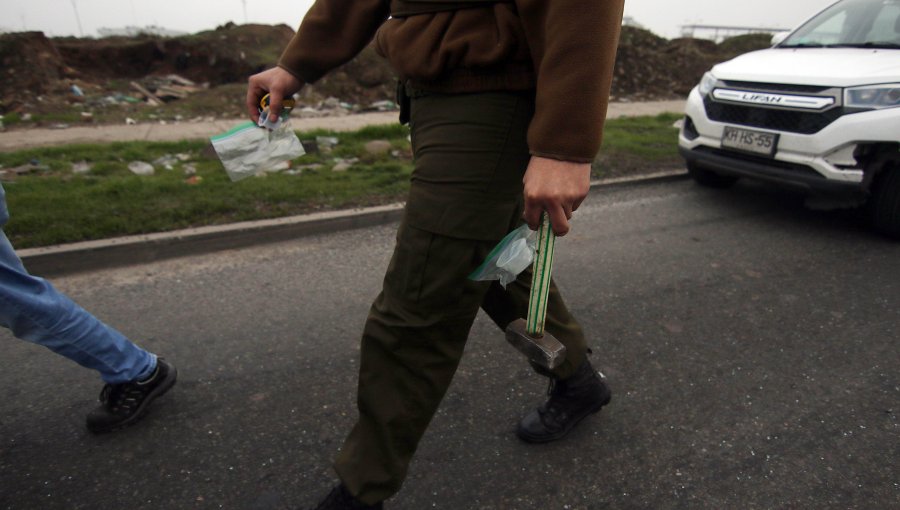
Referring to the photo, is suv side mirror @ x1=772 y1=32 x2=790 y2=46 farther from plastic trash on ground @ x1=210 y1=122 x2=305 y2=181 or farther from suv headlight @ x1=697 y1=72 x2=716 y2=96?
plastic trash on ground @ x1=210 y1=122 x2=305 y2=181

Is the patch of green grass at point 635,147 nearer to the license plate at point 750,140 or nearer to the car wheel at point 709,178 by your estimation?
the car wheel at point 709,178

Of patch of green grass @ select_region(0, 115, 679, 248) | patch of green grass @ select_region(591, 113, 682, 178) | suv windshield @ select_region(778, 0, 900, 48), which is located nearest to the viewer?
patch of green grass @ select_region(0, 115, 679, 248)

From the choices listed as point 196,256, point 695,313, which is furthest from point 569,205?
point 196,256

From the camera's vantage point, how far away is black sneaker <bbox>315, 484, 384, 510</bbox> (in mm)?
1609

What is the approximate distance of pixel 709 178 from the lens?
5.55 metres

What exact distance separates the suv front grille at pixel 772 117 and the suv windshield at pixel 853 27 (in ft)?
3.58

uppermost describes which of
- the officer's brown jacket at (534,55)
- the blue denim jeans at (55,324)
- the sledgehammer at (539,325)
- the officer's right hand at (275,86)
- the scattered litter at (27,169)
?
the officer's brown jacket at (534,55)

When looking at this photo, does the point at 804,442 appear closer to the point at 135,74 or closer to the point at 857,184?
the point at 857,184

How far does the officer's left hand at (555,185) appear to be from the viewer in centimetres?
132

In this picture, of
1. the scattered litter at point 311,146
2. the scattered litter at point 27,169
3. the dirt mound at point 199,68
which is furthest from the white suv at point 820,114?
the dirt mound at point 199,68

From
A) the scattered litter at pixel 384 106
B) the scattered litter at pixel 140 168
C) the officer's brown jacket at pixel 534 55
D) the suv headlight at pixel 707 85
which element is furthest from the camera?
the scattered litter at pixel 384 106

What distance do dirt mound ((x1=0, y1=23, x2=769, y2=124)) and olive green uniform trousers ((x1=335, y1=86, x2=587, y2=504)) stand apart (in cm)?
872

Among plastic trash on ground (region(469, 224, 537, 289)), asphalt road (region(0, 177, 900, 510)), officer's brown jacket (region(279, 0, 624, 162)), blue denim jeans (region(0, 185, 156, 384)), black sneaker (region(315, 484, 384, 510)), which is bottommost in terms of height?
asphalt road (region(0, 177, 900, 510))

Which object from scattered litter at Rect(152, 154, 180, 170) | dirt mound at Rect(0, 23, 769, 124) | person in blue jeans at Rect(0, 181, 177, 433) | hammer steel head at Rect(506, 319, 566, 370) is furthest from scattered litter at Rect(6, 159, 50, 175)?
hammer steel head at Rect(506, 319, 566, 370)
